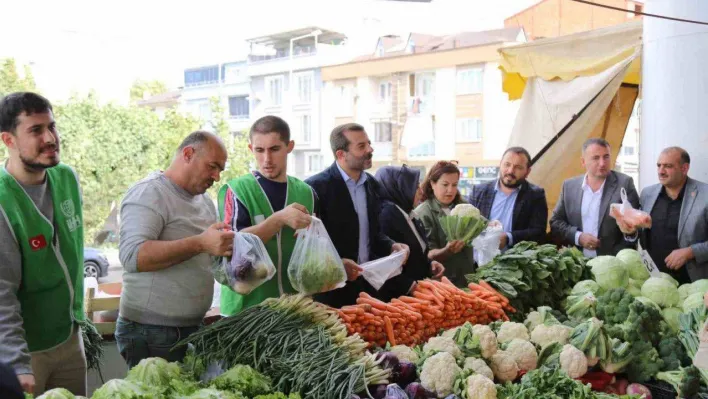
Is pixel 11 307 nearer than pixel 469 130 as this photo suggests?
Yes

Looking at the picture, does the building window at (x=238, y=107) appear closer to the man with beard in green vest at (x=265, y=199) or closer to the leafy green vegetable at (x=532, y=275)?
the leafy green vegetable at (x=532, y=275)

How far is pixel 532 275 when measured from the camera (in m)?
4.09

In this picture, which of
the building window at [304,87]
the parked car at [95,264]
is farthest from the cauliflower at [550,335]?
the building window at [304,87]

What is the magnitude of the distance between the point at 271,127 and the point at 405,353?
118cm

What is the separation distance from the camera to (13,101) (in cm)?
259

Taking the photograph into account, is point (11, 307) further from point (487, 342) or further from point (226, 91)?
point (226, 91)

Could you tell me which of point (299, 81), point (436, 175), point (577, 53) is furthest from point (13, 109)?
point (299, 81)

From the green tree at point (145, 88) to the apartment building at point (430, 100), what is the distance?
27.7 ft

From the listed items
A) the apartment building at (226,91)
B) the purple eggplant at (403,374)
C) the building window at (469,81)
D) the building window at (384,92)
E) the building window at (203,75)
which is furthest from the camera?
the building window at (203,75)

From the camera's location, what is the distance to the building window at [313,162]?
1307 inches

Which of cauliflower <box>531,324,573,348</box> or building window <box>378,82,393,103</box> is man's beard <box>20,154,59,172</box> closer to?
cauliflower <box>531,324,573,348</box>

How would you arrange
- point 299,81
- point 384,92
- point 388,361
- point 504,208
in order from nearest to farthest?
point 388,361
point 504,208
point 384,92
point 299,81

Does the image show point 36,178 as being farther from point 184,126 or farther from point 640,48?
point 184,126

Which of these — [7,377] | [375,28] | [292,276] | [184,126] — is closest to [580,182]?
[292,276]
